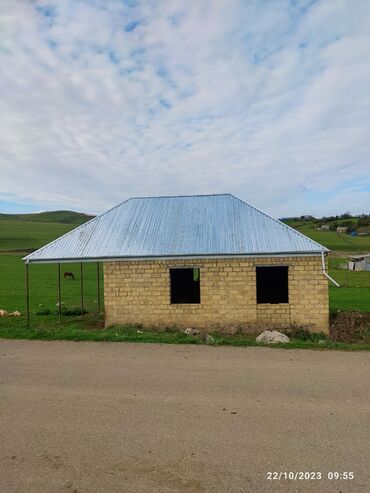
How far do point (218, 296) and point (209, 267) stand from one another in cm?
86

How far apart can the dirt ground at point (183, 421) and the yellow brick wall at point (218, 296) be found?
320cm

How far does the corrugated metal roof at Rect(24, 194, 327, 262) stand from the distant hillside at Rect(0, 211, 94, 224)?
148742 mm

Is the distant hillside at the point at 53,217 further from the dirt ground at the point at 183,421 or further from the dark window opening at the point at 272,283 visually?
the dirt ground at the point at 183,421

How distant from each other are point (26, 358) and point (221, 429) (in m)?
5.27

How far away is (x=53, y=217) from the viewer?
17350 cm

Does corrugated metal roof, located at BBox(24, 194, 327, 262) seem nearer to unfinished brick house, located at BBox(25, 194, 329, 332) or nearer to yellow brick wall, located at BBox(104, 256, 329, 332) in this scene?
unfinished brick house, located at BBox(25, 194, 329, 332)

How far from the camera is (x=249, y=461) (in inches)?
187

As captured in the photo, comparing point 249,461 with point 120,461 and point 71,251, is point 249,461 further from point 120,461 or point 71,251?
point 71,251

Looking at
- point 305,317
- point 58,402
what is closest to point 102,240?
point 305,317

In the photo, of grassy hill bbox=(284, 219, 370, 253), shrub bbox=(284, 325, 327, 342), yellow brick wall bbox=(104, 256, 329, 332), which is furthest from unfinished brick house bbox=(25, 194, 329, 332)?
grassy hill bbox=(284, 219, 370, 253)

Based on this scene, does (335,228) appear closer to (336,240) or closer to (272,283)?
(336,240)

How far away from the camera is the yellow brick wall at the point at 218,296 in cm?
1248

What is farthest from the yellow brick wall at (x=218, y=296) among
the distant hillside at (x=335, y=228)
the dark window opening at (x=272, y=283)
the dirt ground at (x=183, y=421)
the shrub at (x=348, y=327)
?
the distant hillside at (x=335, y=228)

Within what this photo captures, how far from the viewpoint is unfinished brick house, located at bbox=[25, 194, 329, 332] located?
1248 cm
